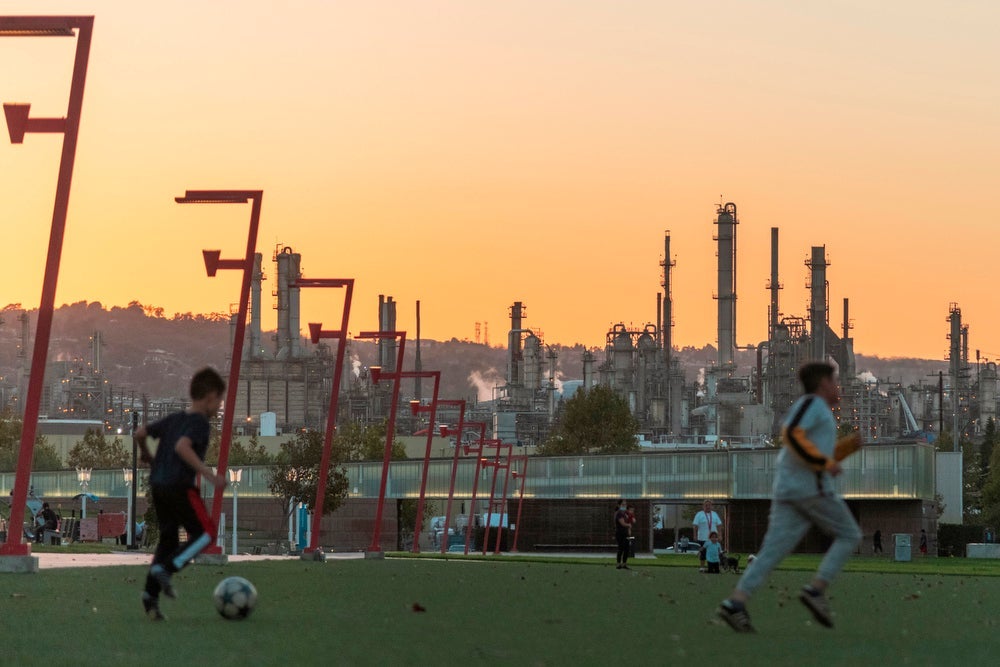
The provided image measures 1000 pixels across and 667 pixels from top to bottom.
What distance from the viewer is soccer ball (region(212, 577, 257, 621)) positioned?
42.5 ft

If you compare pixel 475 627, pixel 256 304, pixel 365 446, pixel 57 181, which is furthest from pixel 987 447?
pixel 475 627

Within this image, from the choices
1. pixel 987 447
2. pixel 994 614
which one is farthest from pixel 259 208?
pixel 987 447

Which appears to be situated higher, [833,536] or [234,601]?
[833,536]

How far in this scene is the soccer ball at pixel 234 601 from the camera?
42.5 ft

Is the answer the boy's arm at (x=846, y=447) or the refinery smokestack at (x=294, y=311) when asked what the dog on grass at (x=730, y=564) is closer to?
the boy's arm at (x=846, y=447)

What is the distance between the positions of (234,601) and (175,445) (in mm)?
1272

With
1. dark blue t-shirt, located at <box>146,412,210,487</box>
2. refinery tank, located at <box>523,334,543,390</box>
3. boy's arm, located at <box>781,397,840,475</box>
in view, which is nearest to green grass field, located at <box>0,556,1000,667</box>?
dark blue t-shirt, located at <box>146,412,210,487</box>

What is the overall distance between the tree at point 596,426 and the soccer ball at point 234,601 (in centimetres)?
11541

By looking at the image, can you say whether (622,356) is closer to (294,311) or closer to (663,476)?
(294,311)

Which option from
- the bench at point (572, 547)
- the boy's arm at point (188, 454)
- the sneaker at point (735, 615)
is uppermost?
Answer: the bench at point (572, 547)

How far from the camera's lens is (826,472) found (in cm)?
1173

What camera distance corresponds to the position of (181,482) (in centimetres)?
Result: 1267

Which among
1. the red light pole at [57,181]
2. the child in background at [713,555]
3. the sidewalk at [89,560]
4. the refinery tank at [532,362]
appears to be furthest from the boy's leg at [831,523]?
the refinery tank at [532,362]

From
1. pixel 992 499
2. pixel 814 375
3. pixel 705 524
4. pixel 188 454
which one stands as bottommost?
pixel 188 454
